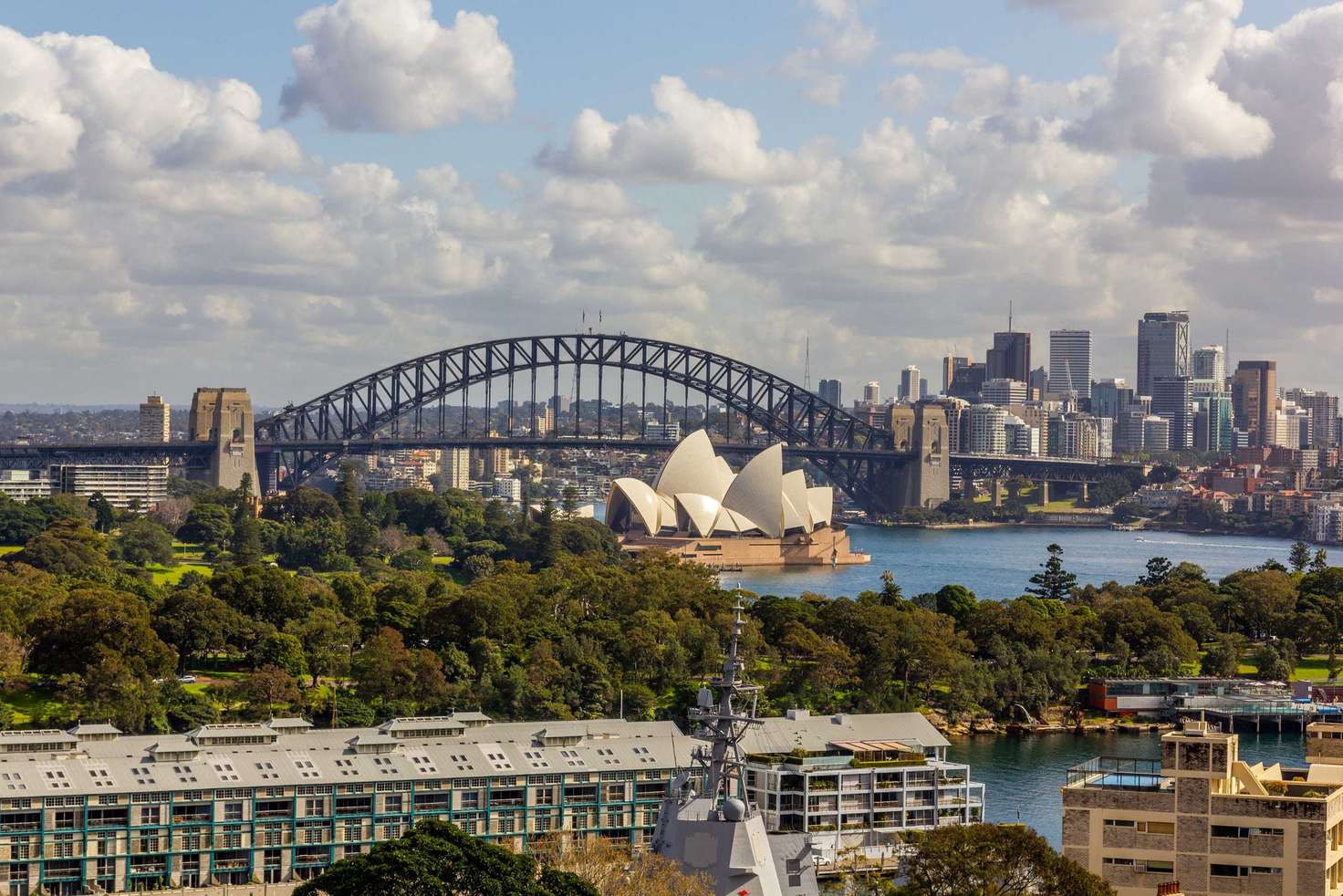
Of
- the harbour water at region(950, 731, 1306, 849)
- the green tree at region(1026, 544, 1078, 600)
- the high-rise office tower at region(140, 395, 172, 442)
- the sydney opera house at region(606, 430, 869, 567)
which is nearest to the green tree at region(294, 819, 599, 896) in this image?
the harbour water at region(950, 731, 1306, 849)

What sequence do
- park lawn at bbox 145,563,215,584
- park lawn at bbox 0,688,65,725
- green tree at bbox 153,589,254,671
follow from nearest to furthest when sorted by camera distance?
park lawn at bbox 0,688,65,725 < green tree at bbox 153,589,254,671 < park lawn at bbox 145,563,215,584

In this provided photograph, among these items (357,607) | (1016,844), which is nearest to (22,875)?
(1016,844)

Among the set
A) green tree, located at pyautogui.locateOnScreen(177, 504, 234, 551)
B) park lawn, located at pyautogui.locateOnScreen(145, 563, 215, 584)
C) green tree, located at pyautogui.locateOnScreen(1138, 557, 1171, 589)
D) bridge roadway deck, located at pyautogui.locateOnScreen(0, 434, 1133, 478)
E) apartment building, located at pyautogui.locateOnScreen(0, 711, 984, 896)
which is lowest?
apartment building, located at pyautogui.locateOnScreen(0, 711, 984, 896)

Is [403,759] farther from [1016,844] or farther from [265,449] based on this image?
[265,449]

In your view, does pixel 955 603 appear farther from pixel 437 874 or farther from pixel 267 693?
pixel 437 874

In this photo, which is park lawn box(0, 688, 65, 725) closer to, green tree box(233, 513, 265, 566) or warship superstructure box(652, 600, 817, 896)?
warship superstructure box(652, 600, 817, 896)

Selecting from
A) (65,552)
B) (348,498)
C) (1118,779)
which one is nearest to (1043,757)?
(1118,779)

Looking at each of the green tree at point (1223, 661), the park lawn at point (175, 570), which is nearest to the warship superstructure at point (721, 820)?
the green tree at point (1223, 661)

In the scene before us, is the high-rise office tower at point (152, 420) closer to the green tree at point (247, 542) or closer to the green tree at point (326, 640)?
the green tree at point (247, 542)
